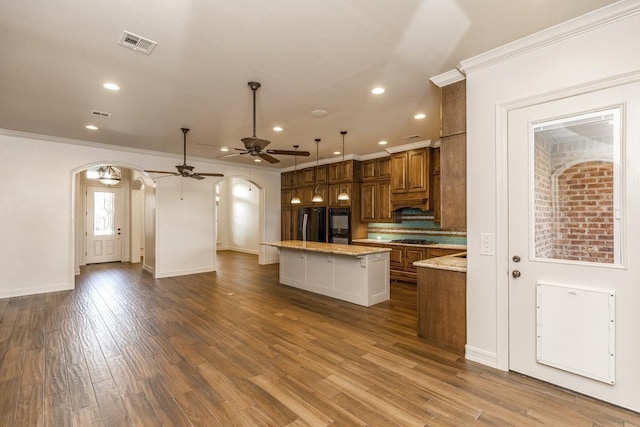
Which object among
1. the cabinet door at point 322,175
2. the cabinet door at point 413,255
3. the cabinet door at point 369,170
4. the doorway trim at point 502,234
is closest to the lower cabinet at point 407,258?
the cabinet door at point 413,255

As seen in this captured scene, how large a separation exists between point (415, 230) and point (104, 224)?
9.12 metres

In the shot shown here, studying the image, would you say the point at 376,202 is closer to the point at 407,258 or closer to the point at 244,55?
the point at 407,258

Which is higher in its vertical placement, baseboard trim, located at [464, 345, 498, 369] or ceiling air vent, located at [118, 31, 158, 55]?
ceiling air vent, located at [118, 31, 158, 55]

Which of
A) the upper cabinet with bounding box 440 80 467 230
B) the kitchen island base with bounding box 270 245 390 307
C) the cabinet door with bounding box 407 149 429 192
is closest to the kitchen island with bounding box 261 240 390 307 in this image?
the kitchen island base with bounding box 270 245 390 307

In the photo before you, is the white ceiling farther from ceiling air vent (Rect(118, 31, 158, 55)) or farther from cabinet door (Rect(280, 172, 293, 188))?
cabinet door (Rect(280, 172, 293, 188))

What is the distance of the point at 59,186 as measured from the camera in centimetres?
577

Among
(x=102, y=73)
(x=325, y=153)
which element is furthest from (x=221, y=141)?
(x=102, y=73)

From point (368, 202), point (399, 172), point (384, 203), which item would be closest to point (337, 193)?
point (368, 202)

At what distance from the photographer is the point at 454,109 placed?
3.13m

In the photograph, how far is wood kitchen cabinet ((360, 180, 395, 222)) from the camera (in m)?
6.86

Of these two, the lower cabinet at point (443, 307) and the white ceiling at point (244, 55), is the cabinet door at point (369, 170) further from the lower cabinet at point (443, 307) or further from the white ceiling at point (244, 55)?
the lower cabinet at point (443, 307)

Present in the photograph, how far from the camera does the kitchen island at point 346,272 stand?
15.5 feet

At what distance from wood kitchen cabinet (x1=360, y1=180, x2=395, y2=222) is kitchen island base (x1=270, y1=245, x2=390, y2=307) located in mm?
2008

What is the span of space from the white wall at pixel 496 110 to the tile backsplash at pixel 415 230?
11.7 ft
